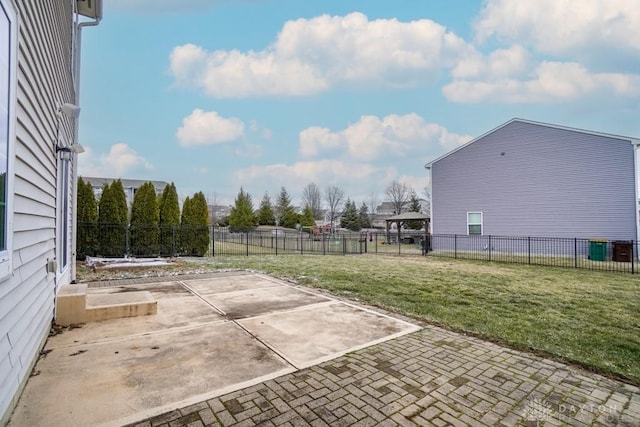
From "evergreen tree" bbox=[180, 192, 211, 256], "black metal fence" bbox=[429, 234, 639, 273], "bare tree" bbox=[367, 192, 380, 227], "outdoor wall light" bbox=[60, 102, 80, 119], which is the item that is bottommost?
"black metal fence" bbox=[429, 234, 639, 273]

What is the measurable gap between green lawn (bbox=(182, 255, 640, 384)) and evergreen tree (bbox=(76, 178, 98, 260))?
6.03 m

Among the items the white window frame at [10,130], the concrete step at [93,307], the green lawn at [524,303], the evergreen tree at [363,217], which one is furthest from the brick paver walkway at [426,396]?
the evergreen tree at [363,217]

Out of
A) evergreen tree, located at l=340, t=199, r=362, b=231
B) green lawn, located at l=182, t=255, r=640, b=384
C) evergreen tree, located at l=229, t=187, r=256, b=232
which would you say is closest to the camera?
green lawn, located at l=182, t=255, r=640, b=384

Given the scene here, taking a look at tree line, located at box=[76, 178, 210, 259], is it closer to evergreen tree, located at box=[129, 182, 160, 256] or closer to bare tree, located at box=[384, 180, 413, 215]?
evergreen tree, located at box=[129, 182, 160, 256]

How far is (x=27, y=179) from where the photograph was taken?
261 cm

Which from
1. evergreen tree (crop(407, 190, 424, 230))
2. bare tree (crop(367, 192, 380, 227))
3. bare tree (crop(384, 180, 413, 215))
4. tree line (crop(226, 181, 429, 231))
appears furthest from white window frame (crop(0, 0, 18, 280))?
bare tree (crop(367, 192, 380, 227))

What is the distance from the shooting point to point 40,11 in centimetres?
288

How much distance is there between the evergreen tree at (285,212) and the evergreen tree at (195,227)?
2535 centimetres

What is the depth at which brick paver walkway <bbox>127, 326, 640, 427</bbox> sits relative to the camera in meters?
2.19

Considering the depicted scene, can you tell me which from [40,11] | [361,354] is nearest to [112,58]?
[40,11]

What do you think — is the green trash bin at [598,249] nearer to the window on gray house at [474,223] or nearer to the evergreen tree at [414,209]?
the window on gray house at [474,223]

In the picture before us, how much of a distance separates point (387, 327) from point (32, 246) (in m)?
3.88

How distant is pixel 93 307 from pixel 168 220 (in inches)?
386

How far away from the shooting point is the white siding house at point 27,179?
1987mm
